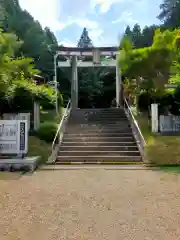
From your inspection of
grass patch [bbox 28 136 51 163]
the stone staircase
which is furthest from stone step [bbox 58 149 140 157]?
grass patch [bbox 28 136 51 163]

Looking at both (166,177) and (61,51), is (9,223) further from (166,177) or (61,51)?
(61,51)

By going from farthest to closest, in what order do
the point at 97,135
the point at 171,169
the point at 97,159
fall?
the point at 97,135 → the point at 97,159 → the point at 171,169

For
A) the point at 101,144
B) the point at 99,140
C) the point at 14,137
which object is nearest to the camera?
the point at 14,137

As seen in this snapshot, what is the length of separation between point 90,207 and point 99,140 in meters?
7.54

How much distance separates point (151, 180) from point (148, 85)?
6.98 m

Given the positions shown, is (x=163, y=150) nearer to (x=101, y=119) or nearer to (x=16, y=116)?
(x=101, y=119)

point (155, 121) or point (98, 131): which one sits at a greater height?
point (155, 121)

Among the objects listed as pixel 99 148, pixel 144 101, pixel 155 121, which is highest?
pixel 144 101

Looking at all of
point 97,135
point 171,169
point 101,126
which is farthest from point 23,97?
point 171,169

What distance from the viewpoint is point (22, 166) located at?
31.8ft

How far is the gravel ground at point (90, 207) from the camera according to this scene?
4.21 metres

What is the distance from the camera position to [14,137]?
10.4 metres

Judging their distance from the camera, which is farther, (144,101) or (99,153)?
(144,101)

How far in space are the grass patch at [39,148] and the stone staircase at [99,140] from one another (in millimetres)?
446
